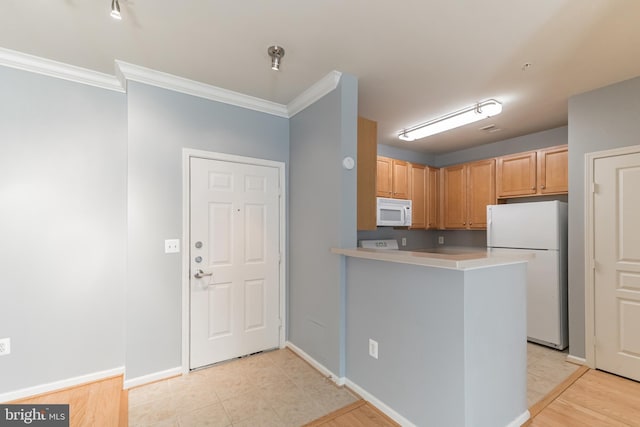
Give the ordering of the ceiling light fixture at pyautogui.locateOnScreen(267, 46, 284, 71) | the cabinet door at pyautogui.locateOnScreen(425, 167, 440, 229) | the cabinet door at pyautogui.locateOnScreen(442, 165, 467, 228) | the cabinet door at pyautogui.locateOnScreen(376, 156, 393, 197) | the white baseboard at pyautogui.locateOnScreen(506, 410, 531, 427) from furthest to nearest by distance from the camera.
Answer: the cabinet door at pyautogui.locateOnScreen(425, 167, 440, 229)
the cabinet door at pyautogui.locateOnScreen(442, 165, 467, 228)
the cabinet door at pyautogui.locateOnScreen(376, 156, 393, 197)
the ceiling light fixture at pyautogui.locateOnScreen(267, 46, 284, 71)
the white baseboard at pyautogui.locateOnScreen(506, 410, 531, 427)

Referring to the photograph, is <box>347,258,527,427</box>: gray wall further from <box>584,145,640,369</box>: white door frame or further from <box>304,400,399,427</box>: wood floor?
<box>584,145,640,369</box>: white door frame

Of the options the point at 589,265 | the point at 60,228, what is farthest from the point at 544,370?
the point at 60,228

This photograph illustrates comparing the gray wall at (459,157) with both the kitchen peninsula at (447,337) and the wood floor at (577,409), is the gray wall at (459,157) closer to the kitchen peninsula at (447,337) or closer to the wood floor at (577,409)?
the kitchen peninsula at (447,337)

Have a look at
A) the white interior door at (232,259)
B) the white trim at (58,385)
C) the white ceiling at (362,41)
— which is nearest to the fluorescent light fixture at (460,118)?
the white ceiling at (362,41)

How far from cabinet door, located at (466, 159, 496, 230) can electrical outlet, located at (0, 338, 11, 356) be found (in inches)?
206

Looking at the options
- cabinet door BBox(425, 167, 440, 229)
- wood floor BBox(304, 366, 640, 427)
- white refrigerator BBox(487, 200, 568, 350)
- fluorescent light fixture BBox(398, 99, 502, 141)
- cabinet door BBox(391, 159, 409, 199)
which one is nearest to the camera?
wood floor BBox(304, 366, 640, 427)

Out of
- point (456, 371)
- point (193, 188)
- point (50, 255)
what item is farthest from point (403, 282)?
point (50, 255)

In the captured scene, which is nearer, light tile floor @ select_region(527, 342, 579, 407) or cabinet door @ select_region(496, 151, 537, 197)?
light tile floor @ select_region(527, 342, 579, 407)

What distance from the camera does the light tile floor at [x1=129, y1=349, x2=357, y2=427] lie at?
198 centimetres

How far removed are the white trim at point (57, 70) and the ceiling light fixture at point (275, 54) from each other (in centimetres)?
144

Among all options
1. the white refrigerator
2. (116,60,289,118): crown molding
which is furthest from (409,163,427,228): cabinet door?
(116,60,289,118): crown molding

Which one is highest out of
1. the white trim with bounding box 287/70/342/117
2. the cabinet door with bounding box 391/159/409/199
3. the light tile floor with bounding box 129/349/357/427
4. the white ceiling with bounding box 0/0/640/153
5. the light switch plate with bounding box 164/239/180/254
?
the white ceiling with bounding box 0/0/640/153

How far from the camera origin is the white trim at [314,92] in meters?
2.46

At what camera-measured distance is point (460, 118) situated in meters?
3.15
